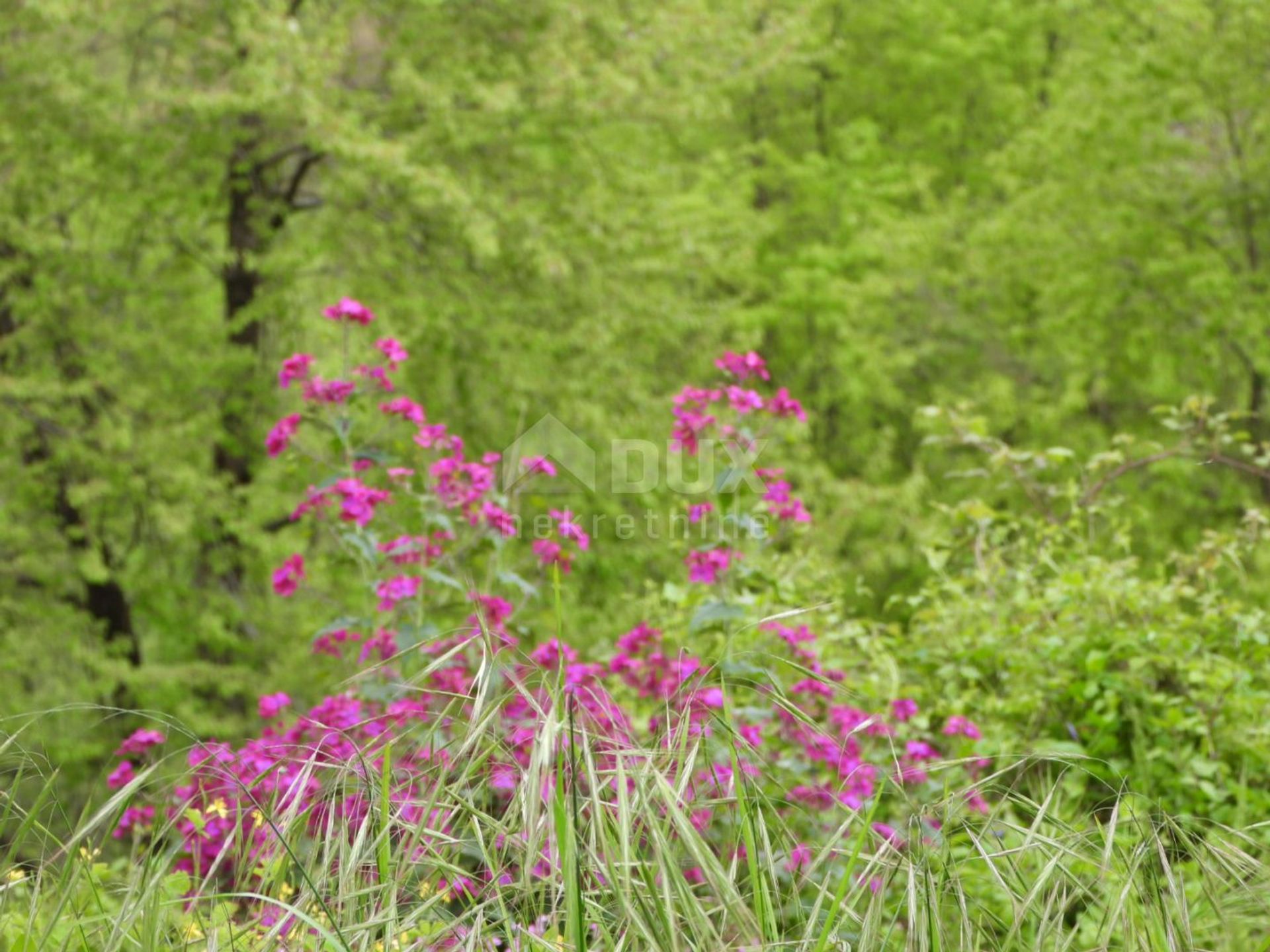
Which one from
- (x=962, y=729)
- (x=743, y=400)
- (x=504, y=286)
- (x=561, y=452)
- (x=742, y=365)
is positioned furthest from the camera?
(x=561, y=452)

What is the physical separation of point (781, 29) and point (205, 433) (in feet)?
18.7

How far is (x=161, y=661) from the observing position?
441 inches

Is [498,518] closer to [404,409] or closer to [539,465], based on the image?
[539,465]

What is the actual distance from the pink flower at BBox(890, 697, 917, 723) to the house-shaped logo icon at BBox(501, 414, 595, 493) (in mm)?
5647

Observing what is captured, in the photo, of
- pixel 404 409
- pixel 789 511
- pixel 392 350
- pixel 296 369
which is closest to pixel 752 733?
pixel 789 511

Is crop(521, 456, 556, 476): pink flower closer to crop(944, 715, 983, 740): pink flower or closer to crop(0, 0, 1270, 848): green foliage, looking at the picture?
crop(0, 0, 1270, 848): green foliage

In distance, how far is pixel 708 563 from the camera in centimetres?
457

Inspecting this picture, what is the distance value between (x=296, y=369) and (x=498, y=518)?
34.7 inches

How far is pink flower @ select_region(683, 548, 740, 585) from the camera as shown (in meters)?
4.53

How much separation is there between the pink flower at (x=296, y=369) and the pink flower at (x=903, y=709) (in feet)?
7.54

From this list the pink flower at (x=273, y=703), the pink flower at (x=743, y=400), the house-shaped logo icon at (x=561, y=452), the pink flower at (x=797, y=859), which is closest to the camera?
the pink flower at (x=797, y=859)

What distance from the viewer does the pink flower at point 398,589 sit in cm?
445

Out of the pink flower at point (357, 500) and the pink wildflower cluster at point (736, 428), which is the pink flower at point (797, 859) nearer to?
the pink wildflower cluster at point (736, 428)

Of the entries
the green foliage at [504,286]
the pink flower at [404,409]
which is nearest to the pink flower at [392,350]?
the pink flower at [404,409]
